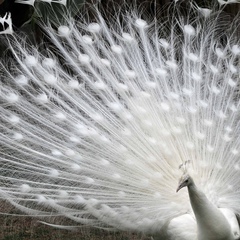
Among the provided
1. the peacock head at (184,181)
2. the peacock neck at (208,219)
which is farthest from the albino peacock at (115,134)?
the peacock head at (184,181)

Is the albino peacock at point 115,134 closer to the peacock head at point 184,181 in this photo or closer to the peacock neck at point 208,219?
the peacock neck at point 208,219

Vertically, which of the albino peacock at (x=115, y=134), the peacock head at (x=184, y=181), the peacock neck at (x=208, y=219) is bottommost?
the peacock neck at (x=208, y=219)

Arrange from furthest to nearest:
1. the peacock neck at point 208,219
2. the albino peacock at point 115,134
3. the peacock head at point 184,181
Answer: the albino peacock at point 115,134, the peacock neck at point 208,219, the peacock head at point 184,181

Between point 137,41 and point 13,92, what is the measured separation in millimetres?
828

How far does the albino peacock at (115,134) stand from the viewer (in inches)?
158

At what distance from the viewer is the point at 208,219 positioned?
3.76 metres

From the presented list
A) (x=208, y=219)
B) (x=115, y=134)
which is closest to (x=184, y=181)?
(x=208, y=219)

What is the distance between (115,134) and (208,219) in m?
0.74

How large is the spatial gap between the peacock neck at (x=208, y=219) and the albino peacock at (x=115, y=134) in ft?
0.21

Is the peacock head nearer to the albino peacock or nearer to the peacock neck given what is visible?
the peacock neck

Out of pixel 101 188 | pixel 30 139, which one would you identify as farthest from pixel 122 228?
pixel 30 139

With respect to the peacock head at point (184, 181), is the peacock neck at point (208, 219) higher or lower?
lower

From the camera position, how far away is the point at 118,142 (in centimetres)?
405

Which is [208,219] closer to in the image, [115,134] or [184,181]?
[184,181]
